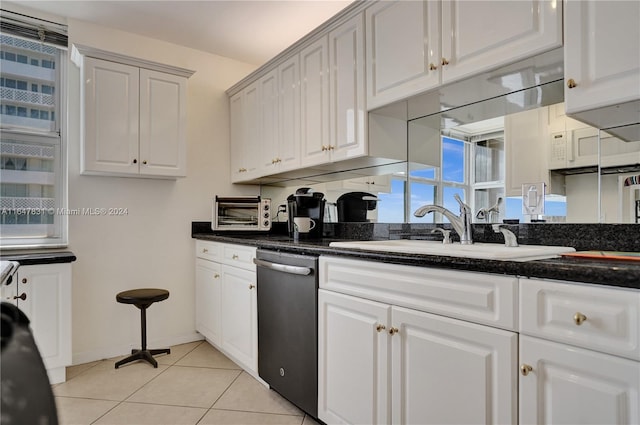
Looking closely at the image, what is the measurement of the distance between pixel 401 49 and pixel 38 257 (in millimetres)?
2540

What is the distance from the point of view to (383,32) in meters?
2.00

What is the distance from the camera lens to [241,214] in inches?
130

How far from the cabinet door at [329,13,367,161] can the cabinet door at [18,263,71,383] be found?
199 centimetres

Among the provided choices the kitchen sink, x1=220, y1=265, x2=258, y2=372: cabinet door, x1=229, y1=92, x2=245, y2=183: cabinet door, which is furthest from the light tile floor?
x1=229, y1=92, x2=245, y2=183: cabinet door

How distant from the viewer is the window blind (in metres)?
2.70

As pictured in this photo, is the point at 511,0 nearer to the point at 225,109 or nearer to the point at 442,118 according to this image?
the point at 442,118

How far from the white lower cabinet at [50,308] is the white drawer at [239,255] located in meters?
1.03

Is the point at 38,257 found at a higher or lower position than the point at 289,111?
lower

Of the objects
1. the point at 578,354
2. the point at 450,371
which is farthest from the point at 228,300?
the point at 578,354

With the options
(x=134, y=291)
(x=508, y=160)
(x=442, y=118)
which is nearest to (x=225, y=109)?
(x=134, y=291)

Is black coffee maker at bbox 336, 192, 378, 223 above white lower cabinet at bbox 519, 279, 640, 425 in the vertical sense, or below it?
above

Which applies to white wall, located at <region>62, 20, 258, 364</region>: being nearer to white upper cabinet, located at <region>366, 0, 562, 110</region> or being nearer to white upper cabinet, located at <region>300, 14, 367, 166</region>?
A: white upper cabinet, located at <region>300, 14, 367, 166</region>

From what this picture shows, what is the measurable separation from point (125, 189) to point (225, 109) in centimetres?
115

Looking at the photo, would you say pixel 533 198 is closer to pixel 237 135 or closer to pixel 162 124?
pixel 237 135
